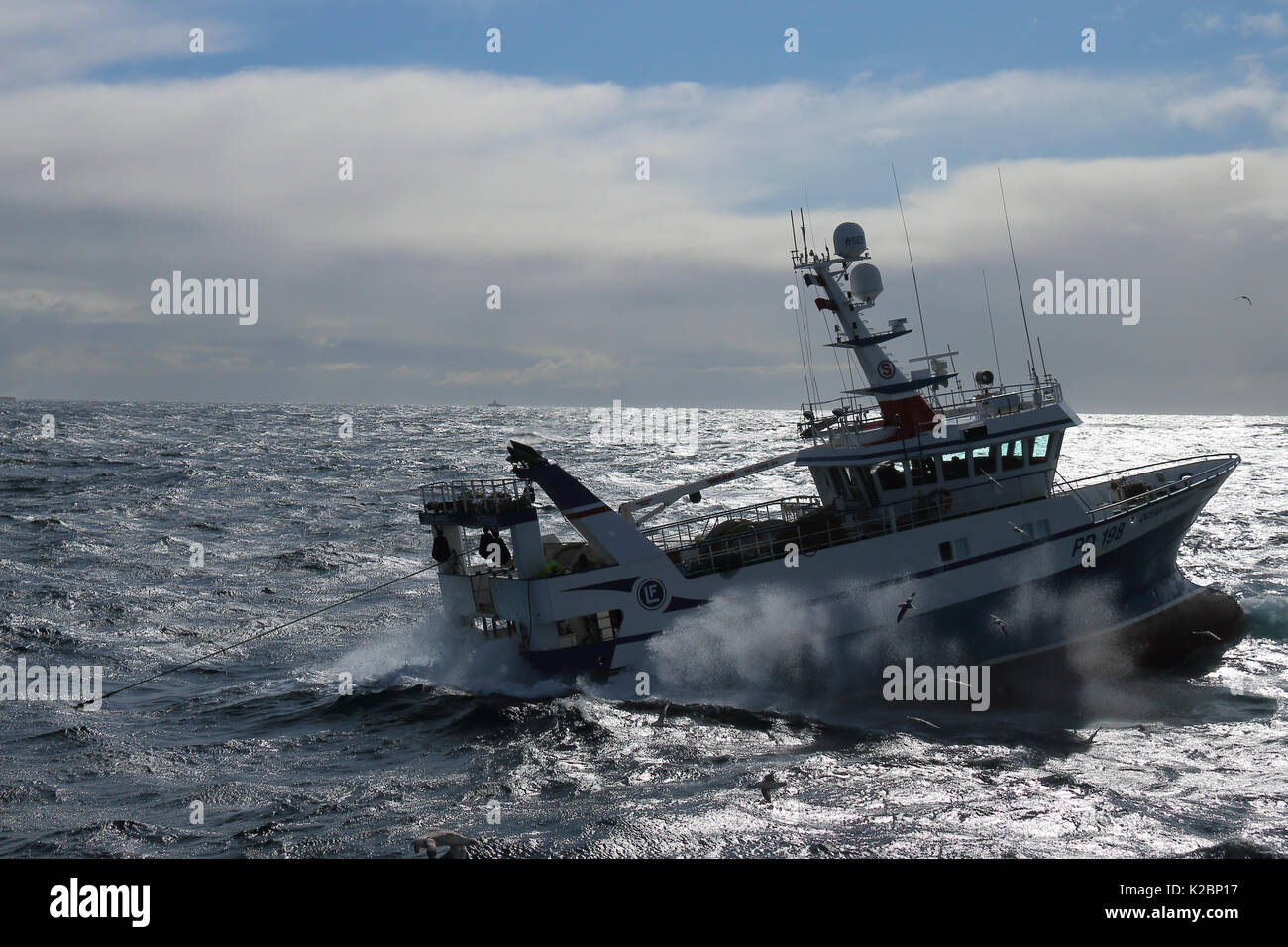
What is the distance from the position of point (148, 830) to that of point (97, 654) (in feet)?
40.4

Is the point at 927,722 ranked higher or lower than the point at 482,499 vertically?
lower

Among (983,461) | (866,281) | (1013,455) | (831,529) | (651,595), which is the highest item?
(866,281)

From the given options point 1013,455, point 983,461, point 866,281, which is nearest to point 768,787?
point 983,461

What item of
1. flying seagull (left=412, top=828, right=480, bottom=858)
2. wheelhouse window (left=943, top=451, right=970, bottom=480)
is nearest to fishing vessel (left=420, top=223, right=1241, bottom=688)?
wheelhouse window (left=943, top=451, right=970, bottom=480)

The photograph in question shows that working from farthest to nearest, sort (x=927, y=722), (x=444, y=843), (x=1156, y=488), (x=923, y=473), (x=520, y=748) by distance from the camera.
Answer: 1. (x=1156, y=488)
2. (x=923, y=473)
3. (x=927, y=722)
4. (x=520, y=748)
5. (x=444, y=843)

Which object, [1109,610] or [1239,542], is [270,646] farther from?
[1239,542]

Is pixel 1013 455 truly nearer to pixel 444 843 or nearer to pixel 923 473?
pixel 923 473

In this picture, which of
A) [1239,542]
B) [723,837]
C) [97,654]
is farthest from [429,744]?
[1239,542]

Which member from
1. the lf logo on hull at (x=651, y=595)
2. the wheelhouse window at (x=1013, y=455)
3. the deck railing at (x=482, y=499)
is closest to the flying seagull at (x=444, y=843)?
the lf logo on hull at (x=651, y=595)

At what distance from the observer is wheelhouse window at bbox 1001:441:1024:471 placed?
2195 centimetres

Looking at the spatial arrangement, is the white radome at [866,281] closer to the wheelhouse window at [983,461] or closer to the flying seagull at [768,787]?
the wheelhouse window at [983,461]

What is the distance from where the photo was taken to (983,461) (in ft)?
72.2

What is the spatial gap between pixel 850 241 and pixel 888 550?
7.41m

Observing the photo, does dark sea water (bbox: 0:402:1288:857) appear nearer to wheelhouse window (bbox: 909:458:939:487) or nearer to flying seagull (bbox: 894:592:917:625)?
flying seagull (bbox: 894:592:917:625)
